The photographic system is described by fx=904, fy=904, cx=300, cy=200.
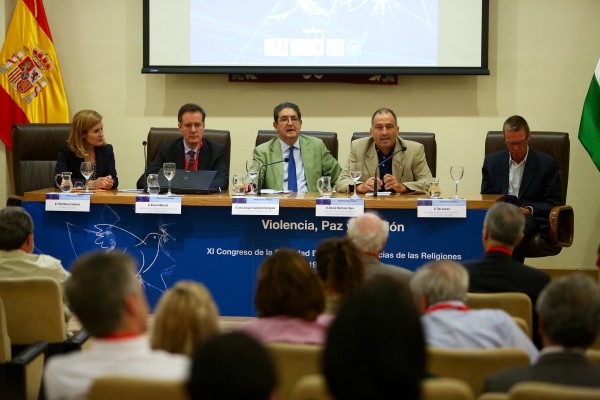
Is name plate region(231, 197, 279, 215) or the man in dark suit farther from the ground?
the man in dark suit

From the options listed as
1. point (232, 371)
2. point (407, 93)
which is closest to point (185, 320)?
point (232, 371)

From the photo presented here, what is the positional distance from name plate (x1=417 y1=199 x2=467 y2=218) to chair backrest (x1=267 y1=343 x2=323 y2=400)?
2695 millimetres

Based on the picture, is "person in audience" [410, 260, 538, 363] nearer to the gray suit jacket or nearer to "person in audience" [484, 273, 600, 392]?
"person in audience" [484, 273, 600, 392]

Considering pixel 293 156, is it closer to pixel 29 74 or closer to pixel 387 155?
pixel 387 155

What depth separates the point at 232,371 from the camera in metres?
1.39

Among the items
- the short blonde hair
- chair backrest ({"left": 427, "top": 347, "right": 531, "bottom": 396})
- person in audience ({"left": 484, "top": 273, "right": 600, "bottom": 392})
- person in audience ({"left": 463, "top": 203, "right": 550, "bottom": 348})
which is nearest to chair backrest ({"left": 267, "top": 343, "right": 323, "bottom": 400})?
chair backrest ({"left": 427, "top": 347, "right": 531, "bottom": 396})

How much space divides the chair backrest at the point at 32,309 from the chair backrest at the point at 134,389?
153 centimetres

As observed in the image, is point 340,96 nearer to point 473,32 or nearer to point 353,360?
point 473,32

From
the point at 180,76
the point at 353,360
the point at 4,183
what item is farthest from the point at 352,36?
the point at 353,360

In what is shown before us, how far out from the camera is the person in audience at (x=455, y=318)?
2.69 m

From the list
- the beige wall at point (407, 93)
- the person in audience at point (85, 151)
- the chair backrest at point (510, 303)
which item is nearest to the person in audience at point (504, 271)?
the chair backrest at point (510, 303)

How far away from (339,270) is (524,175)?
2.96m

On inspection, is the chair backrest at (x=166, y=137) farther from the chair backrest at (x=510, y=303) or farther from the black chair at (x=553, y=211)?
the chair backrest at (x=510, y=303)

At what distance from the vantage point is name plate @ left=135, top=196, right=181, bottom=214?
16.6 feet
